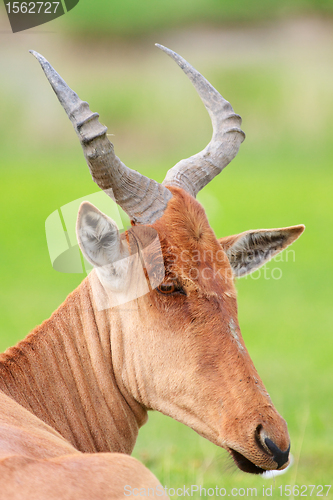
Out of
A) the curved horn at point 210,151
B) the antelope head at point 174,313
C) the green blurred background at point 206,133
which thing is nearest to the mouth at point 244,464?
the antelope head at point 174,313

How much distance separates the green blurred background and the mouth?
8.67 metres

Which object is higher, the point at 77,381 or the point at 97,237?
the point at 97,237

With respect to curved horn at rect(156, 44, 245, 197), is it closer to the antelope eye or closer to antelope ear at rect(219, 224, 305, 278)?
antelope ear at rect(219, 224, 305, 278)

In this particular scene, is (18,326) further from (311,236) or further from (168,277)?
(311,236)

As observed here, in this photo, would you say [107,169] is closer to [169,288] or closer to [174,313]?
[169,288]

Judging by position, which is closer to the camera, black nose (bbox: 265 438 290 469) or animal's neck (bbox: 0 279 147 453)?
black nose (bbox: 265 438 290 469)

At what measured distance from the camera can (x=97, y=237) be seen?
4.73 m

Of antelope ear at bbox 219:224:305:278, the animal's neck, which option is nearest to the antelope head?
the animal's neck

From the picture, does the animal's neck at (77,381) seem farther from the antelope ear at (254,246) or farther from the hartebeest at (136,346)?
the antelope ear at (254,246)

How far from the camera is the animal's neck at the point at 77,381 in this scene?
16.4 feet

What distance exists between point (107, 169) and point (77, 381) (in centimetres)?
177

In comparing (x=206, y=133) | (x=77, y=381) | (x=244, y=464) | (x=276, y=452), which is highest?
(x=206, y=133)

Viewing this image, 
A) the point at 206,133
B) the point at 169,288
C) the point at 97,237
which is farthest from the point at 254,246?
the point at 206,133

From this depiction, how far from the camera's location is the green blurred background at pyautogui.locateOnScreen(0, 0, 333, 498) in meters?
22.2
